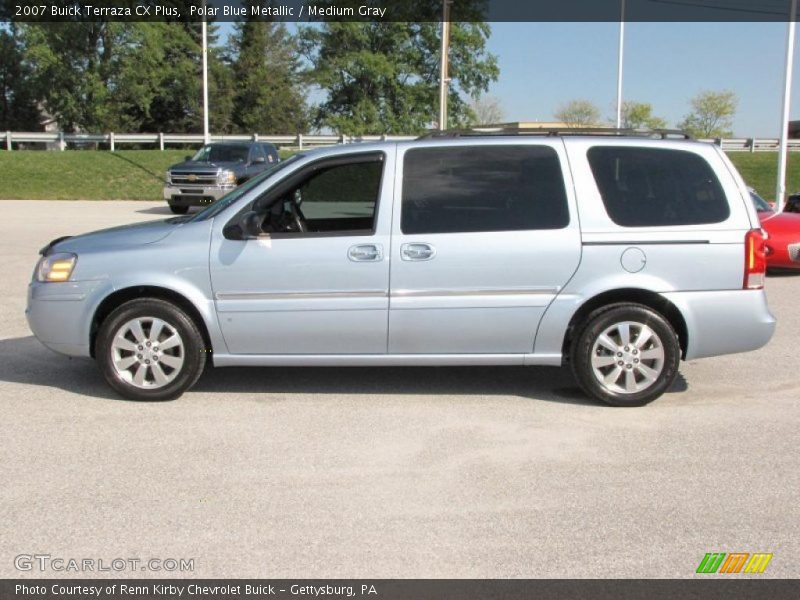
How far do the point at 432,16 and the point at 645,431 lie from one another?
51633 millimetres

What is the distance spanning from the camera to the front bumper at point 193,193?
69.8 feet

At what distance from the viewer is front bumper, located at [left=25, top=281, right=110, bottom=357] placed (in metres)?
5.88

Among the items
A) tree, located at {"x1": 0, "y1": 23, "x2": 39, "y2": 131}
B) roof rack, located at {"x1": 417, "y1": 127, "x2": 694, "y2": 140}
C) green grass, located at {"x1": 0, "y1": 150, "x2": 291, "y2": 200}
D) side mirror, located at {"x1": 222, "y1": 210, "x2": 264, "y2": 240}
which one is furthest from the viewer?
tree, located at {"x1": 0, "y1": 23, "x2": 39, "y2": 131}

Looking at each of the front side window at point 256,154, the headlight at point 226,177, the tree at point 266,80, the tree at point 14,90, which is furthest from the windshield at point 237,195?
the tree at point 266,80

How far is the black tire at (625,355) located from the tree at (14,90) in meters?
52.5

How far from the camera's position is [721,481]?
4.60 meters

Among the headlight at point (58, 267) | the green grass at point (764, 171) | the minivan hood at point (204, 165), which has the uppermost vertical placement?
the green grass at point (764, 171)

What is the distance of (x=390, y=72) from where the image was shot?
2090 inches

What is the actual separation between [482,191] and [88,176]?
27.3 metres

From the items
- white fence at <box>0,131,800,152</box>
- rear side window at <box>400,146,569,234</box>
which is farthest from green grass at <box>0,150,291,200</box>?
rear side window at <box>400,146,569,234</box>

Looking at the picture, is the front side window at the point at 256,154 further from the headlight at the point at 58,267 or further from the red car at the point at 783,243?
the headlight at the point at 58,267

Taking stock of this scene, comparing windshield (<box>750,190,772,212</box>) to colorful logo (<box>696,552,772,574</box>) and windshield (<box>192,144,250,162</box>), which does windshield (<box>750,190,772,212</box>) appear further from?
windshield (<box>192,144,250,162</box>)
